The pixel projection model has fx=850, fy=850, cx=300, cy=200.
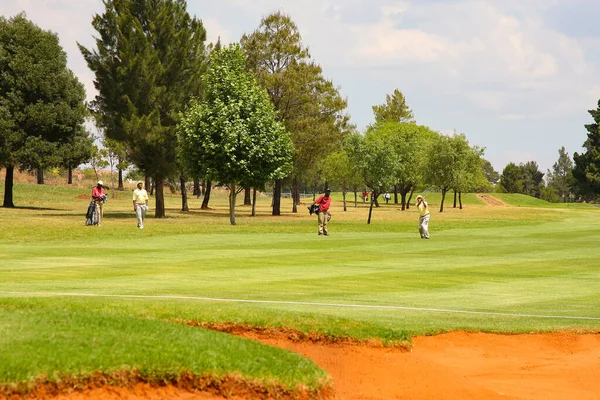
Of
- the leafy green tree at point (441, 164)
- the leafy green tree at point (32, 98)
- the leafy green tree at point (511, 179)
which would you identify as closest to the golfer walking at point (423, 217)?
the leafy green tree at point (32, 98)

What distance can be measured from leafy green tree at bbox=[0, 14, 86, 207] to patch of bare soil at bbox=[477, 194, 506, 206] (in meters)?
93.0

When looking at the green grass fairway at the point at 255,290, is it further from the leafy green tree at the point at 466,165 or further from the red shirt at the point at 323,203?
the leafy green tree at the point at 466,165

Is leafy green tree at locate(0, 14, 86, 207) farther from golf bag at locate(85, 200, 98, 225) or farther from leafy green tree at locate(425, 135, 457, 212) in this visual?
leafy green tree at locate(425, 135, 457, 212)

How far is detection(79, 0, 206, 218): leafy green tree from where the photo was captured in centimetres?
6100

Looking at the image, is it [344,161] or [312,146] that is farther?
[344,161]

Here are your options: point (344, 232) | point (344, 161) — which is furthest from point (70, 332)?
point (344, 161)

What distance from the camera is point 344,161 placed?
4122 inches

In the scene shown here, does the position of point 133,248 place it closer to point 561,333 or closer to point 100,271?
point 100,271

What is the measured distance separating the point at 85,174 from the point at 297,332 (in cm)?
13472

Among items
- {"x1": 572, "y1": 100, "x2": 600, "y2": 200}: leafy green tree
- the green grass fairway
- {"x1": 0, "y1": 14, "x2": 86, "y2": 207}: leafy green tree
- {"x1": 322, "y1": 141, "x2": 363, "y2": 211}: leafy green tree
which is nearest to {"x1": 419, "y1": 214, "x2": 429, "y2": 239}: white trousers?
the green grass fairway

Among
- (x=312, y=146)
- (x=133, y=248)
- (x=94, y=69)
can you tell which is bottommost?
(x=133, y=248)

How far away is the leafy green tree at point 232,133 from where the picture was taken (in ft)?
176

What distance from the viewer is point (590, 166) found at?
137 m

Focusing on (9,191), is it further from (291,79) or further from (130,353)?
(130,353)
